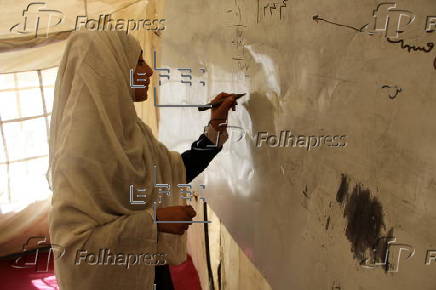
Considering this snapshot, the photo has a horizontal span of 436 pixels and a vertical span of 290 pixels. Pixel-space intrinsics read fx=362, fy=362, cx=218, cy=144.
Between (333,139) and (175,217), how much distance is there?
0.43 meters

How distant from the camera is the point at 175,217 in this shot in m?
0.80

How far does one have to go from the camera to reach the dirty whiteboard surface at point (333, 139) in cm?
36

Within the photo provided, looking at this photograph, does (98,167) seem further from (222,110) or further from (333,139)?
(333,139)

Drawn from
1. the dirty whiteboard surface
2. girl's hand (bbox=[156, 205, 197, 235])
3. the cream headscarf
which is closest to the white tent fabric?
the cream headscarf

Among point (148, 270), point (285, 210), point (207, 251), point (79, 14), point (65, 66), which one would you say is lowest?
point (207, 251)

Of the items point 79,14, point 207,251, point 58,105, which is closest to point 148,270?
point 58,105

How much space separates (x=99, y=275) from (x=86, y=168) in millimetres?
239

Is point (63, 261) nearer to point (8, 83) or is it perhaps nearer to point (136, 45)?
point (136, 45)

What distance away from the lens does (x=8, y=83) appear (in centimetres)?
222

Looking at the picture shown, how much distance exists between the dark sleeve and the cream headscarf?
0.20 meters

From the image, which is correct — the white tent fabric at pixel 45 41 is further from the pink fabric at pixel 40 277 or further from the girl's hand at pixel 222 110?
the girl's hand at pixel 222 110

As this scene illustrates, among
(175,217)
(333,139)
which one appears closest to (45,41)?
(175,217)

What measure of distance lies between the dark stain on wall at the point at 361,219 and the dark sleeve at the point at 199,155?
555 mm

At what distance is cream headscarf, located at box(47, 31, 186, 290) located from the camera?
0.73 meters
